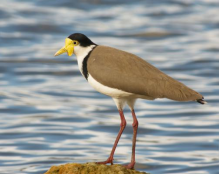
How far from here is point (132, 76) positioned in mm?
10836

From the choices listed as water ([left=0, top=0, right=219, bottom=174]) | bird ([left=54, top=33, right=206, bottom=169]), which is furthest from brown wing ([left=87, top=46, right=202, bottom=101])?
water ([left=0, top=0, right=219, bottom=174])

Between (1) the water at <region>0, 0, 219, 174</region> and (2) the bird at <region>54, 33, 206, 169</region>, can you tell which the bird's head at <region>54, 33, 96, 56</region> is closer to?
(2) the bird at <region>54, 33, 206, 169</region>

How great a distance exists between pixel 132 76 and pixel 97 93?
13.2 metres

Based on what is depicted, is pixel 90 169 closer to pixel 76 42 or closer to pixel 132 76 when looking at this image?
pixel 132 76

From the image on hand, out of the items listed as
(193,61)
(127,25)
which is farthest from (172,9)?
(193,61)

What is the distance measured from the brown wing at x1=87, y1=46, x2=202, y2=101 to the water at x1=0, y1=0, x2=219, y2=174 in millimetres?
5991

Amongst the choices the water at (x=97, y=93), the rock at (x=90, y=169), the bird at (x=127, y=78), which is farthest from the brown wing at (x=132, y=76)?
the water at (x=97, y=93)

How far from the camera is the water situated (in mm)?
18234

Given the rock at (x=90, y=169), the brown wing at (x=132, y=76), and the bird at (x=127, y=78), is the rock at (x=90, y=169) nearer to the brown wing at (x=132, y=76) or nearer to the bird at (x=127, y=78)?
the bird at (x=127, y=78)

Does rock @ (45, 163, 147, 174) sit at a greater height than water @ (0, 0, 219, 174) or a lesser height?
greater

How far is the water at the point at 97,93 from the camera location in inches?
718

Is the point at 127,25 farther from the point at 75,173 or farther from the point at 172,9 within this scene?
the point at 75,173

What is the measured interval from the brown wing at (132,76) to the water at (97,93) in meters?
5.99

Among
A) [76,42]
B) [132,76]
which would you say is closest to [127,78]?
[132,76]
